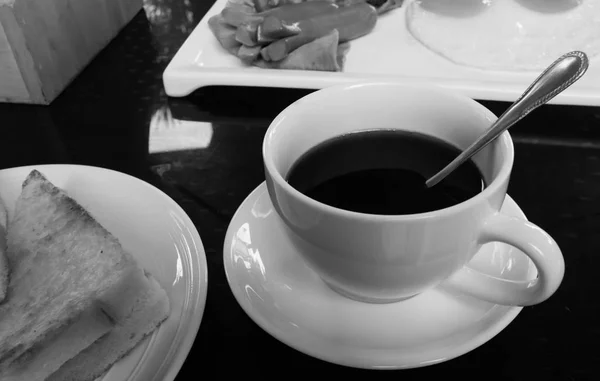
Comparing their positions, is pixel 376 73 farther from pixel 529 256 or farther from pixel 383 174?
pixel 529 256

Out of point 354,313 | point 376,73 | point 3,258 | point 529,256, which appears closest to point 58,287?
point 3,258

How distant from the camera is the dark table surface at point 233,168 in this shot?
1.65 ft

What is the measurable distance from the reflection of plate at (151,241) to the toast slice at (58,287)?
0.10ft

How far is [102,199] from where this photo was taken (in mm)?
643

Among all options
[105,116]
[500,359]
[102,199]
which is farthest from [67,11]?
[500,359]

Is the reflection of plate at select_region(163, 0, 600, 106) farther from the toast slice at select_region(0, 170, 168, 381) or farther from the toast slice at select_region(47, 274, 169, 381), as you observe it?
the toast slice at select_region(47, 274, 169, 381)

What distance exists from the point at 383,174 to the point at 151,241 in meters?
0.27

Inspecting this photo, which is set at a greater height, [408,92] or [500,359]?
[408,92]

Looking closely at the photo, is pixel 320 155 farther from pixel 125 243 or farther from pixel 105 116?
pixel 105 116

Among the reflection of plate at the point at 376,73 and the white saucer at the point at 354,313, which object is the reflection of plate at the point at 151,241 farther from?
the reflection of plate at the point at 376,73

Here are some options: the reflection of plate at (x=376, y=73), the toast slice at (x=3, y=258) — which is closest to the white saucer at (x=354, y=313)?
the toast slice at (x=3, y=258)

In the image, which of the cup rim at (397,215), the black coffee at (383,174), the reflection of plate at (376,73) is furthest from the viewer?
the reflection of plate at (376,73)

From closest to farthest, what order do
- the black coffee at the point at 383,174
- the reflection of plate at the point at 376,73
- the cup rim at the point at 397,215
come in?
the cup rim at the point at 397,215 → the black coffee at the point at 383,174 → the reflection of plate at the point at 376,73

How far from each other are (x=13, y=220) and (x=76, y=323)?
20 cm
